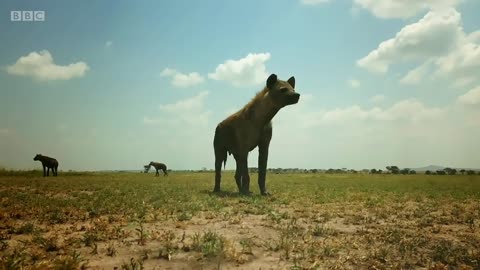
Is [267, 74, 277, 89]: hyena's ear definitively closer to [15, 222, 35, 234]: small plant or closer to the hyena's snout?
the hyena's snout

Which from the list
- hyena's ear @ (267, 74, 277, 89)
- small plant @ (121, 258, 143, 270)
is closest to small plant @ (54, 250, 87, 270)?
small plant @ (121, 258, 143, 270)

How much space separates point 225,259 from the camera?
4465 millimetres

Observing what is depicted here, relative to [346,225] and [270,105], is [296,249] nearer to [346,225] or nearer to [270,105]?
[346,225]

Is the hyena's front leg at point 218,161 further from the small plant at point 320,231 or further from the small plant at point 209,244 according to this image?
the small plant at point 209,244

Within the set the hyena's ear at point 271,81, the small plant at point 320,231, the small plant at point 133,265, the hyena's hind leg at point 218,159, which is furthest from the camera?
the hyena's hind leg at point 218,159

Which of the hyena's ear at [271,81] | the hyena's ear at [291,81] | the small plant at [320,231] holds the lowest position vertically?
the small plant at [320,231]

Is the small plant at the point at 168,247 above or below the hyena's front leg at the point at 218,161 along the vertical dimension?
below

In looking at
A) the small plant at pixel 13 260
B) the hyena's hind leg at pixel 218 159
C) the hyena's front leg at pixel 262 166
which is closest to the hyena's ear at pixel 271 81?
the hyena's front leg at pixel 262 166

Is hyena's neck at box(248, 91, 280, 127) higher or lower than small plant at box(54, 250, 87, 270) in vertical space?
higher

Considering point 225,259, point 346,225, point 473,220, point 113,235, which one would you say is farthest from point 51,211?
point 473,220

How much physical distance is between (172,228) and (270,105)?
6.67m

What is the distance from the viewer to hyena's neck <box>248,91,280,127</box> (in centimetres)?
1187

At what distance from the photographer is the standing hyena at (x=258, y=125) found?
1166cm

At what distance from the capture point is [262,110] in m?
12.0
